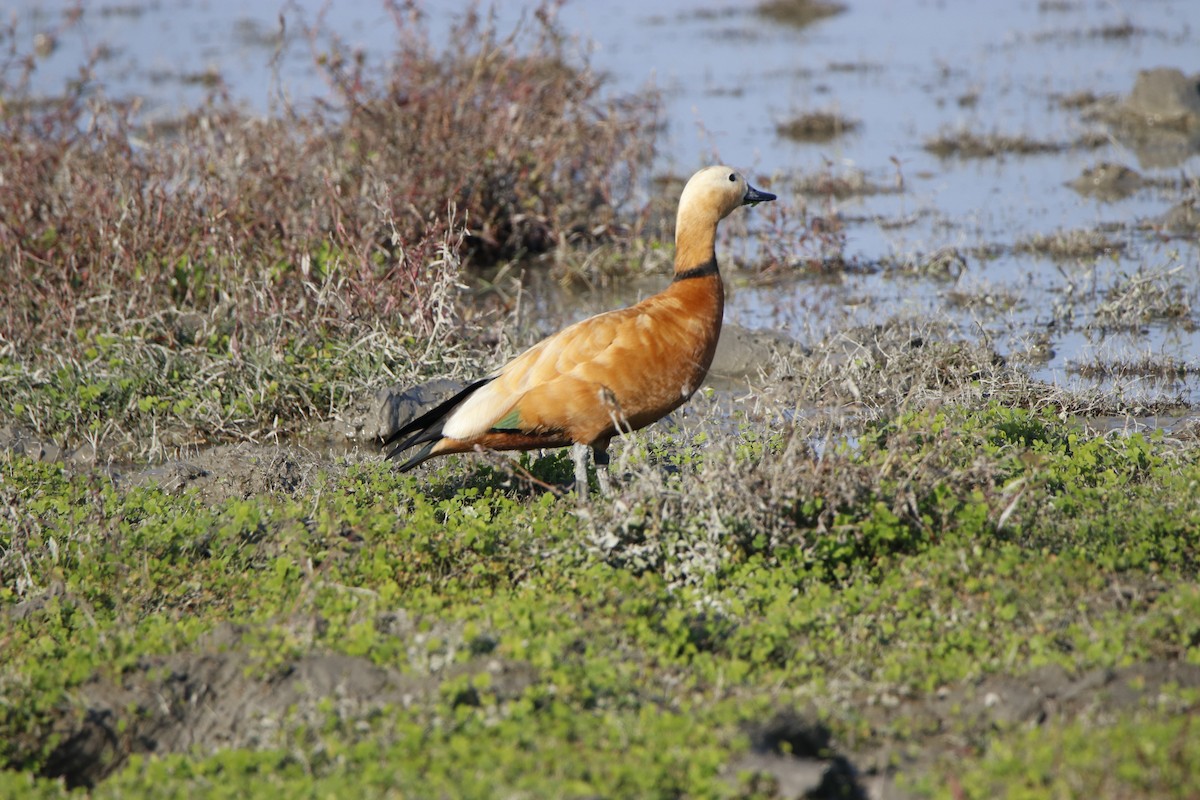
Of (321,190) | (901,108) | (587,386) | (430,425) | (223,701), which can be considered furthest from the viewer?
(901,108)

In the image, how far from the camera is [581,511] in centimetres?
498

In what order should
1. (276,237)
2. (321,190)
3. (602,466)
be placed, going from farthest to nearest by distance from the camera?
(321,190)
(276,237)
(602,466)

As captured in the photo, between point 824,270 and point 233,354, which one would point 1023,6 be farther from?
point 233,354

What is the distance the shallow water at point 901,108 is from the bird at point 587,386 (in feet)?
8.05

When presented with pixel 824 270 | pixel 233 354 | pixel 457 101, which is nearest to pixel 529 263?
pixel 457 101

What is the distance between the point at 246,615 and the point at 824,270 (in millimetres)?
6399

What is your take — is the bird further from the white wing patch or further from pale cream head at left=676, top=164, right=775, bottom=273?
pale cream head at left=676, top=164, right=775, bottom=273

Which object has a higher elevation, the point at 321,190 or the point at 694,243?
the point at 694,243

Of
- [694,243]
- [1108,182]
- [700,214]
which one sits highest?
[700,214]

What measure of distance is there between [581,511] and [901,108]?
1249 centimetres

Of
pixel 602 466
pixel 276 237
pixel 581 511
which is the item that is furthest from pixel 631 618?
pixel 276 237

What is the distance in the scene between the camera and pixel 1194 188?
11148 millimetres

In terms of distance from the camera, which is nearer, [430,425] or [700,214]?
[430,425]

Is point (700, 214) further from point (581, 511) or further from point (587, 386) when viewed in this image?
point (581, 511)
